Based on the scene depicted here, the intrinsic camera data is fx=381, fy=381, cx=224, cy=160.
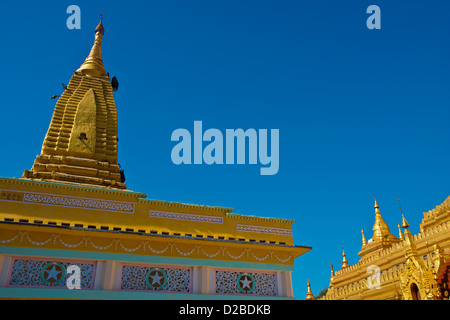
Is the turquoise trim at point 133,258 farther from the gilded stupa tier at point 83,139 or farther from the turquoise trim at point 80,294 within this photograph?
the gilded stupa tier at point 83,139

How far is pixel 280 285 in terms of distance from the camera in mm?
14133

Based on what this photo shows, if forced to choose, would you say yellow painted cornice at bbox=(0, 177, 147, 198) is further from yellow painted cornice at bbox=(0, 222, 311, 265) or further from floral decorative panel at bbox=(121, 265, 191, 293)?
floral decorative panel at bbox=(121, 265, 191, 293)

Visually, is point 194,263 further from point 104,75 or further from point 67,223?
point 104,75

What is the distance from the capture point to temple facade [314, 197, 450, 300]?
19.6m

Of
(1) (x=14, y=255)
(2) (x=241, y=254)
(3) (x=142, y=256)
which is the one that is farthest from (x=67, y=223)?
(2) (x=241, y=254)

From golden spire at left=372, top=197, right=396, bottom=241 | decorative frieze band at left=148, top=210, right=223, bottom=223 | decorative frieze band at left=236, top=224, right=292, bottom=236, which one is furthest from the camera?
golden spire at left=372, top=197, right=396, bottom=241

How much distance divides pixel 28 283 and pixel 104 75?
19.2 metres

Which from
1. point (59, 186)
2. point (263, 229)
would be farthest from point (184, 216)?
point (59, 186)

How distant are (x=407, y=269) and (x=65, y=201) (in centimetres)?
1813

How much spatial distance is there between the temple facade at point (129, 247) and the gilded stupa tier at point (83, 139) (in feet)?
15.6

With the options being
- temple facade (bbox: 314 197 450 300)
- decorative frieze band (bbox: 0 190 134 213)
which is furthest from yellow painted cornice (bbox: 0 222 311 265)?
temple facade (bbox: 314 197 450 300)

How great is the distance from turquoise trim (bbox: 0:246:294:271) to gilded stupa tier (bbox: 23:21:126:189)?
6130mm

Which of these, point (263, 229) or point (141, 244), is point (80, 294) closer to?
point (141, 244)

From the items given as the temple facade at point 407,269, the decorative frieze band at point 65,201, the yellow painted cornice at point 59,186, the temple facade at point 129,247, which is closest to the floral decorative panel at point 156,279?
the temple facade at point 129,247
